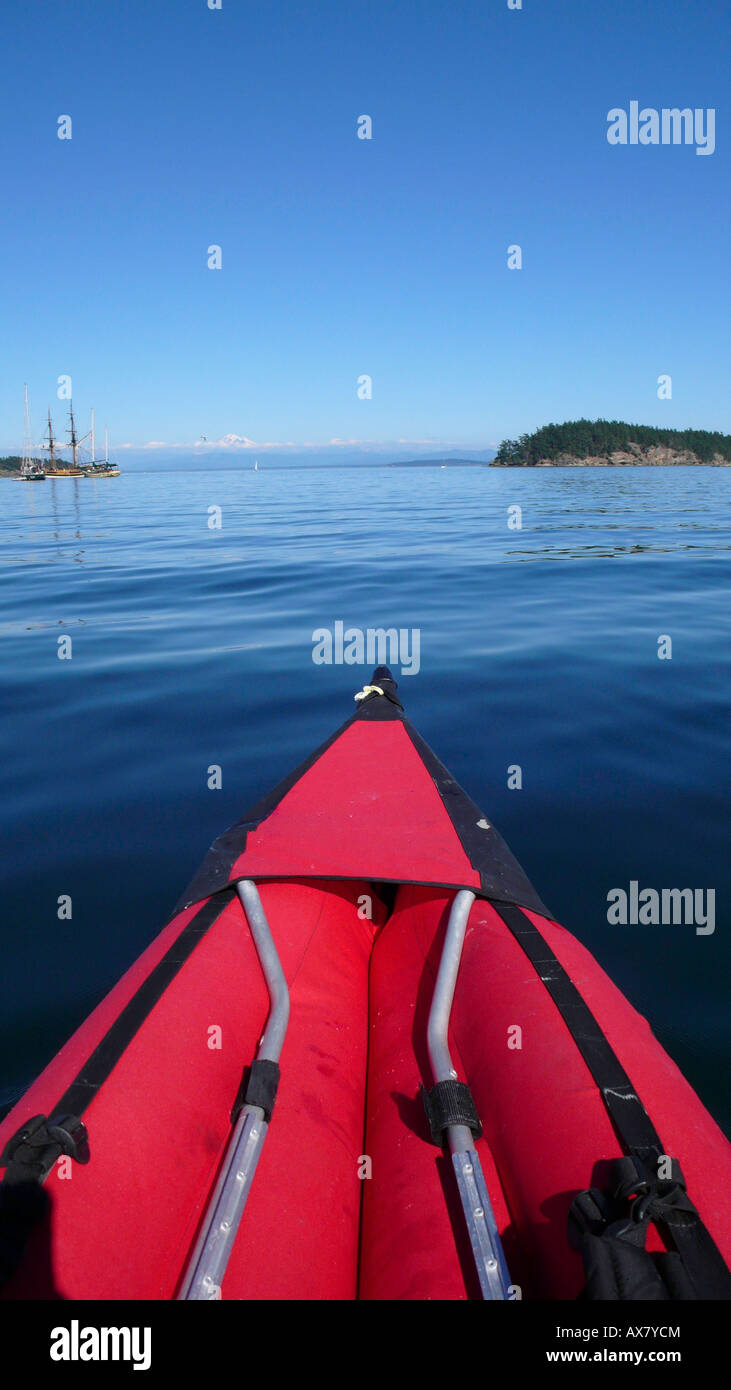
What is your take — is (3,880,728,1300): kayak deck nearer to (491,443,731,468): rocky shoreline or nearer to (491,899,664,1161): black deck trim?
(491,899,664,1161): black deck trim

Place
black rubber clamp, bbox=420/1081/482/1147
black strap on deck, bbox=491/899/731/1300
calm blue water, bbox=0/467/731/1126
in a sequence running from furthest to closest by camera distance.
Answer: calm blue water, bbox=0/467/731/1126 → black rubber clamp, bbox=420/1081/482/1147 → black strap on deck, bbox=491/899/731/1300

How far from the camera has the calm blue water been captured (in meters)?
3.99

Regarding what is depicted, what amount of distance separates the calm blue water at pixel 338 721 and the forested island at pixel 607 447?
4435 inches

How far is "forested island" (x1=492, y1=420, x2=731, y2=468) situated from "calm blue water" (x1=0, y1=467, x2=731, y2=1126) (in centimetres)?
11265

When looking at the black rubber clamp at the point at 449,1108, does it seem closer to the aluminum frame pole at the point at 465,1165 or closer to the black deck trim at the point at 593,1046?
the aluminum frame pole at the point at 465,1165

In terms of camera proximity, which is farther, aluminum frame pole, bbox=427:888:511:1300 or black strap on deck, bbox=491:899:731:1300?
aluminum frame pole, bbox=427:888:511:1300

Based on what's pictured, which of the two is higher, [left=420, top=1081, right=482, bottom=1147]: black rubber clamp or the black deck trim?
the black deck trim

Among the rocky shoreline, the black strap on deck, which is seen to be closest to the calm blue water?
the black strap on deck

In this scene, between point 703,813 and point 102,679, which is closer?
point 703,813

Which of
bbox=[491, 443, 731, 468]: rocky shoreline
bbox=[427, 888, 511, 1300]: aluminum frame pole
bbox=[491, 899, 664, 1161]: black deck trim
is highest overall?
bbox=[491, 443, 731, 468]: rocky shoreline

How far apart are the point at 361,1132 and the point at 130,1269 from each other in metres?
0.86
